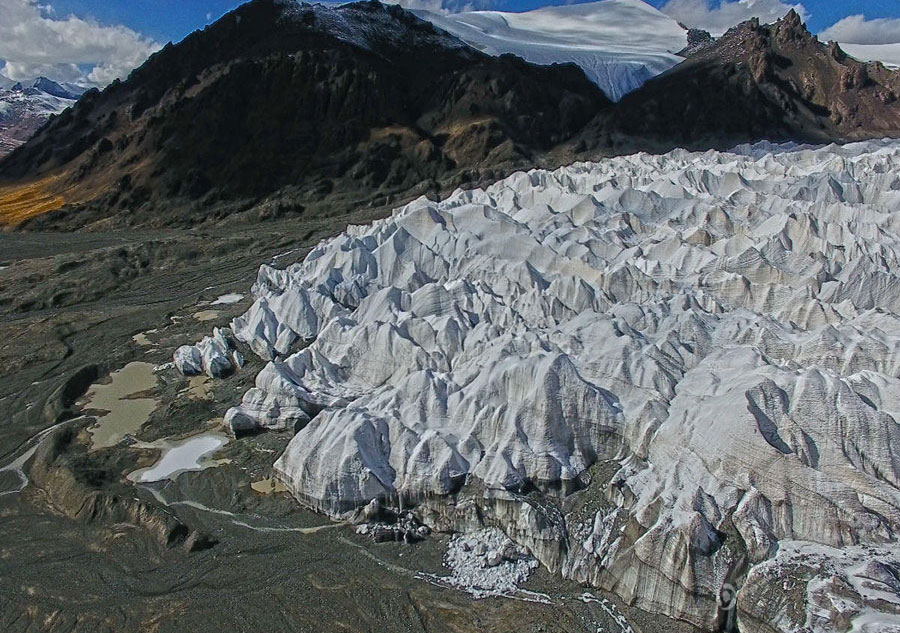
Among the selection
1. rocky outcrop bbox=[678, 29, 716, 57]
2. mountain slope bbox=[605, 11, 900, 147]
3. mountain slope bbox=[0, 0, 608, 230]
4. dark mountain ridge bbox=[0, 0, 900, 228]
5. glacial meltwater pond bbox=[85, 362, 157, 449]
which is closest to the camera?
glacial meltwater pond bbox=[85, 362, 157, 449]

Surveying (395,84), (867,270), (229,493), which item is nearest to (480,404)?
(229,493)

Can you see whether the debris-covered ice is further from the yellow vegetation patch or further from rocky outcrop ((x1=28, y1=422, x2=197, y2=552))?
the yellow vegetation patch

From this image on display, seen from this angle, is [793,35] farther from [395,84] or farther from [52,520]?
[52,520]

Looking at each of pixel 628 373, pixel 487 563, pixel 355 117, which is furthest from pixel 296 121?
pixel 487 563

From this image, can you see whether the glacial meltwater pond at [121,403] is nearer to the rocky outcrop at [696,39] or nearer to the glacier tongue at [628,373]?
the glacier tongue at [628,373]

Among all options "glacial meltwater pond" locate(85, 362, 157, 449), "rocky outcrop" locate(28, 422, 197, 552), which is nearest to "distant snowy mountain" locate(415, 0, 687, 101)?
"glacial meltwater pond" locate(85, 362, 157, 449)

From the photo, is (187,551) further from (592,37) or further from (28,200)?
(592,37)
